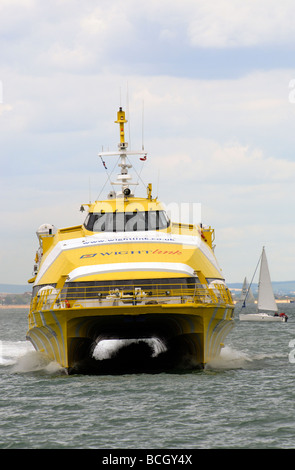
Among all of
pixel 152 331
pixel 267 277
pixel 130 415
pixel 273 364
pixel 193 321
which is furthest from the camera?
pixel 267 277

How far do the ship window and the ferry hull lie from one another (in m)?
4.17

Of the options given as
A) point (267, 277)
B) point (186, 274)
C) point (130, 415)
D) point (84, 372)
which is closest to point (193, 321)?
point (186, 274)

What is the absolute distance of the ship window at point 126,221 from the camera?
92.9ft

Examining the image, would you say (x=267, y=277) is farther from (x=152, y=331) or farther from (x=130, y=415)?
(x=130, y=415)

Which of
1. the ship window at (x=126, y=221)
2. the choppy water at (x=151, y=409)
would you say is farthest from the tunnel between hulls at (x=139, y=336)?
the ship window at (x=126, y=221)

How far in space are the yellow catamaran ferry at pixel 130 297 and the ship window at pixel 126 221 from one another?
0.12 ft

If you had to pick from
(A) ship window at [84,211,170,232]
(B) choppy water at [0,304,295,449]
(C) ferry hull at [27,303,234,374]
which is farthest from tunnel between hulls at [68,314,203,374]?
(A) ship window at [84,211,170,232]

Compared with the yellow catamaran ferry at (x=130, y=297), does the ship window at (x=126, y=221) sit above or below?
above

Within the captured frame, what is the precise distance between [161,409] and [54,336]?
21.5 feet

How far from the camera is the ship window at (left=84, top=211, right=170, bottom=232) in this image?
92.9 feet

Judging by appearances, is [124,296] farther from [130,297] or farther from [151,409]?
[151,409]

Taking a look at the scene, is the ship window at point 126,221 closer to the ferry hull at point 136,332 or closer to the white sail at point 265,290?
the ferry hull at point 136,332

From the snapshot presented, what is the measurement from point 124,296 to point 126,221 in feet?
20.5

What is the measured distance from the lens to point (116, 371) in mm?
24688
